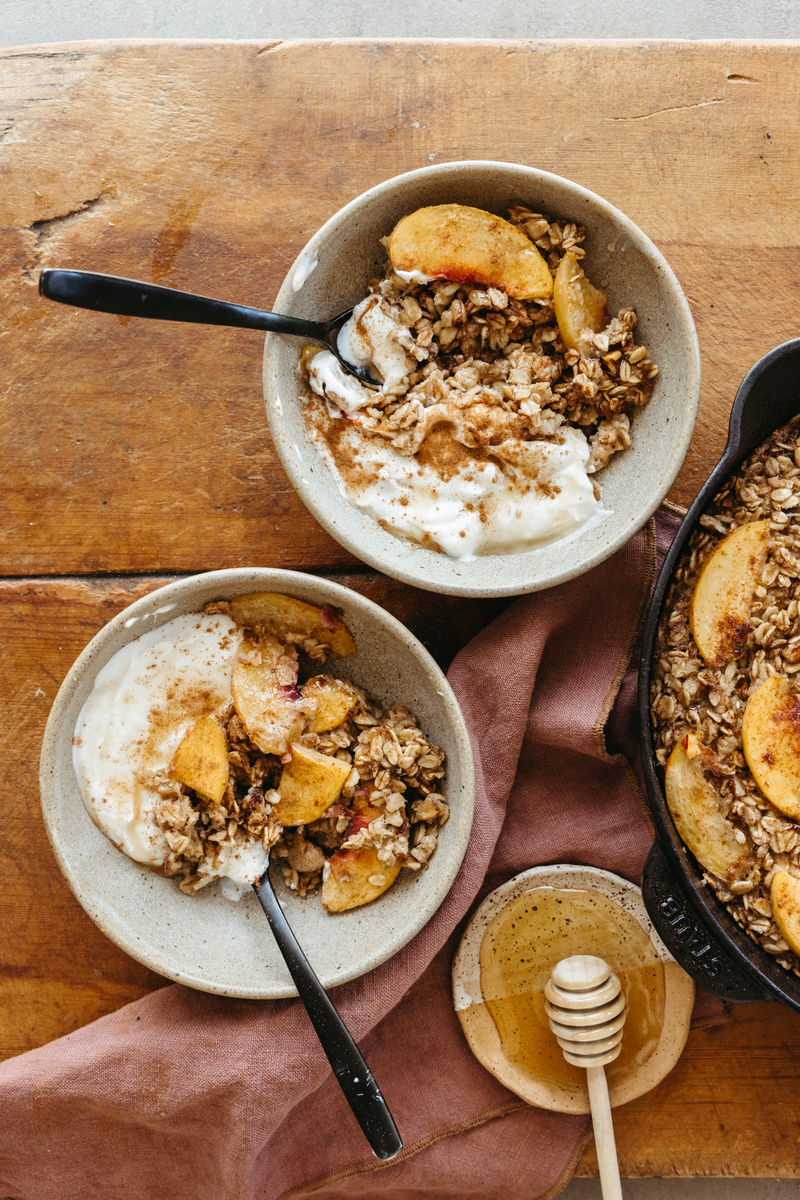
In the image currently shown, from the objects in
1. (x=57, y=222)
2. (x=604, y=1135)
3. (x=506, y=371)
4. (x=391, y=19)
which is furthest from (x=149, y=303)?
(x=604, y=1135)

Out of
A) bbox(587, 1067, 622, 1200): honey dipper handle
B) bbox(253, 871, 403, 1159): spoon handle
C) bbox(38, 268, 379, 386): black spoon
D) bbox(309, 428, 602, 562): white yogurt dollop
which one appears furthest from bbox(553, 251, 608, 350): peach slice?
bbox(587, 1067, 622, 1200): honey dipper handle

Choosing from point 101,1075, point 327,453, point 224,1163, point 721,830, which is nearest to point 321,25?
point 327,453

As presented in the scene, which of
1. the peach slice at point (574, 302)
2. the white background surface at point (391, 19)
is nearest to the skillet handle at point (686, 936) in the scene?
the peach slice at point (574, 302)

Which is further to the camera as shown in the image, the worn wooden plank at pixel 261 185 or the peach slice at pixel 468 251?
the worn wooden plank at pixel 261 185

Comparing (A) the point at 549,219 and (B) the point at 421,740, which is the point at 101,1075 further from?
(A) the point at 549,219

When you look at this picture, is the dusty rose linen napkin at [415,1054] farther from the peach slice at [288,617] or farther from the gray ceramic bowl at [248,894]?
the peach slice at [288,617]

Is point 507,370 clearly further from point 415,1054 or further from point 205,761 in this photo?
point 415,1054
